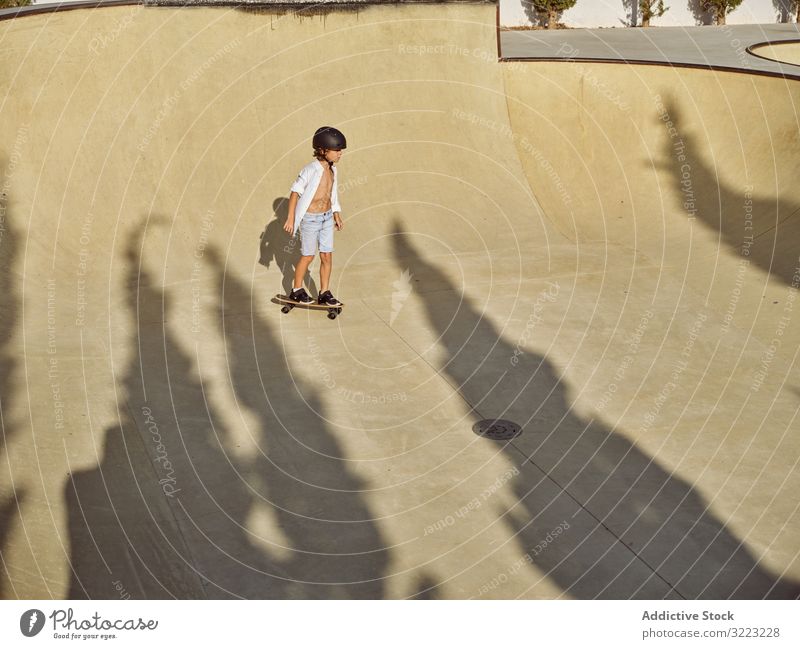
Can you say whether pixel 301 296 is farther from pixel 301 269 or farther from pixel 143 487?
pixel 143 487

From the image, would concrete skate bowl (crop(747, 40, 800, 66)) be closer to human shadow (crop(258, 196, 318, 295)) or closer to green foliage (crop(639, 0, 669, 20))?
green foliage (crop(639, 0, 669, 20))

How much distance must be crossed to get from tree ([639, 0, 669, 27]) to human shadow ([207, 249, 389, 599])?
2696 centimetres

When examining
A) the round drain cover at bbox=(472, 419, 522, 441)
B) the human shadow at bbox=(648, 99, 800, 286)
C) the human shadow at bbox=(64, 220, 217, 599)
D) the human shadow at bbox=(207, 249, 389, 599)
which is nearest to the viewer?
the human shadow at bbox=(64, 220, 217, 599)

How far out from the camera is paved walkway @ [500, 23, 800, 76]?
2642 cm

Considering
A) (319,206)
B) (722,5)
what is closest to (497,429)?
(319,206)

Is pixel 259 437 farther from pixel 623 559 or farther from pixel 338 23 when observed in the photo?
pixel 338 23

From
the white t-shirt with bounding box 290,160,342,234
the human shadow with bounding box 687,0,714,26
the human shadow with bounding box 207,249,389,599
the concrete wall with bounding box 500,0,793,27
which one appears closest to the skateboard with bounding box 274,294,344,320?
the human shadow with bounding box 207,249,389,599

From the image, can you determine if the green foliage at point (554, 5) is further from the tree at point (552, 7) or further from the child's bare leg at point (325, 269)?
the child's bare leg at point (325, 269)

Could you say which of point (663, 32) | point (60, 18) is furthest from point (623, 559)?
point (663, 32)

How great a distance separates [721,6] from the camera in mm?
32688

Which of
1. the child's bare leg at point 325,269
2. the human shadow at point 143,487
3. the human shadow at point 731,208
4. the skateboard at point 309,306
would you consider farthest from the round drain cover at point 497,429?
the human shadow at point 731,208

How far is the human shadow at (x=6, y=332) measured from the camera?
6.22 m

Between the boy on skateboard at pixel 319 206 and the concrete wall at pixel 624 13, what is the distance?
2443cm

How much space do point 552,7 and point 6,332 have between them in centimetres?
2686
